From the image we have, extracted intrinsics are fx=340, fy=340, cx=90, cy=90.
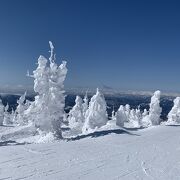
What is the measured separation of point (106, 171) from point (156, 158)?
8.09 m

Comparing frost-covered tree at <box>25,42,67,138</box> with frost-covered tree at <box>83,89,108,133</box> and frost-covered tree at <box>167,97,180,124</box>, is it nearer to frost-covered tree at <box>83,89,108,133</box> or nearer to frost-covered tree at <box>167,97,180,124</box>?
frost-covered tree at <box>83,89,108,133</box>

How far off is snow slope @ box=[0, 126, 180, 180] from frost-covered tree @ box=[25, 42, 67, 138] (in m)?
7.88

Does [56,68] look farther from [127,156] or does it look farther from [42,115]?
[127,156]

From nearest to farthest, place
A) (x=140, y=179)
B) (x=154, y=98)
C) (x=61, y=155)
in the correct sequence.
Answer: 1. (x=140, y=179)
2. (x=61, y=155)
3. (x=154, y=98)

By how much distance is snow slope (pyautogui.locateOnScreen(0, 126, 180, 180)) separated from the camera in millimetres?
24469

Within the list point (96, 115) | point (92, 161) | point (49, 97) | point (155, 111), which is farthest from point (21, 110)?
point (92, 161)

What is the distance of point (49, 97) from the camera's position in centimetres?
4612

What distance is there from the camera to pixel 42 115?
4584 centimetres

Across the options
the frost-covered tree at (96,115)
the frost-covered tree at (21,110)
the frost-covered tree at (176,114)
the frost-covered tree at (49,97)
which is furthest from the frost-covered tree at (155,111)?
the frost-covered tree at (49,97)

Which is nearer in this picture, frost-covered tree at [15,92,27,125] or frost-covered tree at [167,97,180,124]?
frost-covered tree at [167,97,180,124]

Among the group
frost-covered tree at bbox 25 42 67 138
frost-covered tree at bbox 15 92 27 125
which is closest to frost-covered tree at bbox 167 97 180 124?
frost-covered tree at bbox 15 92 27 125

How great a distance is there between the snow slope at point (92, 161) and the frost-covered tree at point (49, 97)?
7876 millimetres

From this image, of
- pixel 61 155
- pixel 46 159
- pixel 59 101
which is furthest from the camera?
pixel 59 101

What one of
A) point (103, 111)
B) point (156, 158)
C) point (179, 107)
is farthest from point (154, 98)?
point (156, 158)
